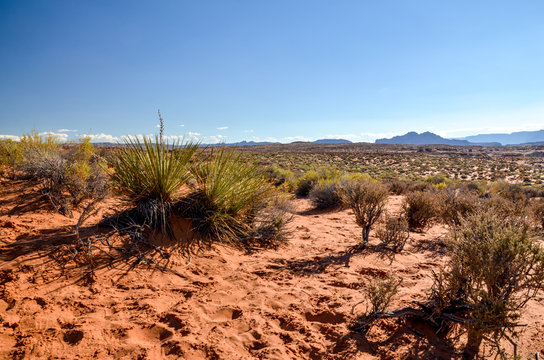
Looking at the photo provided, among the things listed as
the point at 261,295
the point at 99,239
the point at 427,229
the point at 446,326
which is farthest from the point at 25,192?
the point at 427,229

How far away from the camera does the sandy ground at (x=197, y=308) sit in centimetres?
232

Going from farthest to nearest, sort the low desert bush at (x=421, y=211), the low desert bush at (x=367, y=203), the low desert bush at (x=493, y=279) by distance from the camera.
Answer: the low desert bush at (x=421, y=211) < the low desert bush at (x=367, y=203) < the low desert bush at (x=493, y=279)

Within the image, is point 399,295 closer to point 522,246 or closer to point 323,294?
point 323,294

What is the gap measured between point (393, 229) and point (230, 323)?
3.76 meters

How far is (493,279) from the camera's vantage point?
2.33 meters

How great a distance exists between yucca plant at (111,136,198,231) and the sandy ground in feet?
2.58

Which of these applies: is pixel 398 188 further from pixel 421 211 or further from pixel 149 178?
pixel 149 178

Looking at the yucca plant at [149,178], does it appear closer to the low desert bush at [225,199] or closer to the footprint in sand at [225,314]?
Answer: the low desert bush at [225,199]

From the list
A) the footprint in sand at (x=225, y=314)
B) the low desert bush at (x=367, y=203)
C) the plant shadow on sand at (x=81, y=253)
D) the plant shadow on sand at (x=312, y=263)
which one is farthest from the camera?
the low desert bush at (x=367, y=203)

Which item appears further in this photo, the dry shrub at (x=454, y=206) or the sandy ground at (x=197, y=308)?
the dry shrub at (x=454, y=206)

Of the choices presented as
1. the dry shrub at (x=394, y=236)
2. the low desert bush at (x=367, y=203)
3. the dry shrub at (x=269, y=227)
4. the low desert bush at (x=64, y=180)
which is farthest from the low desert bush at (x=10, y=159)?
the dry shrub at (x=394, y=236)

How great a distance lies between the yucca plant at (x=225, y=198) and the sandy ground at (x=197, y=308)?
421mm

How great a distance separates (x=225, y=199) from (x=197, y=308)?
2.02 meters

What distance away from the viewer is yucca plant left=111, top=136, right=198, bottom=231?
4.19 metres
